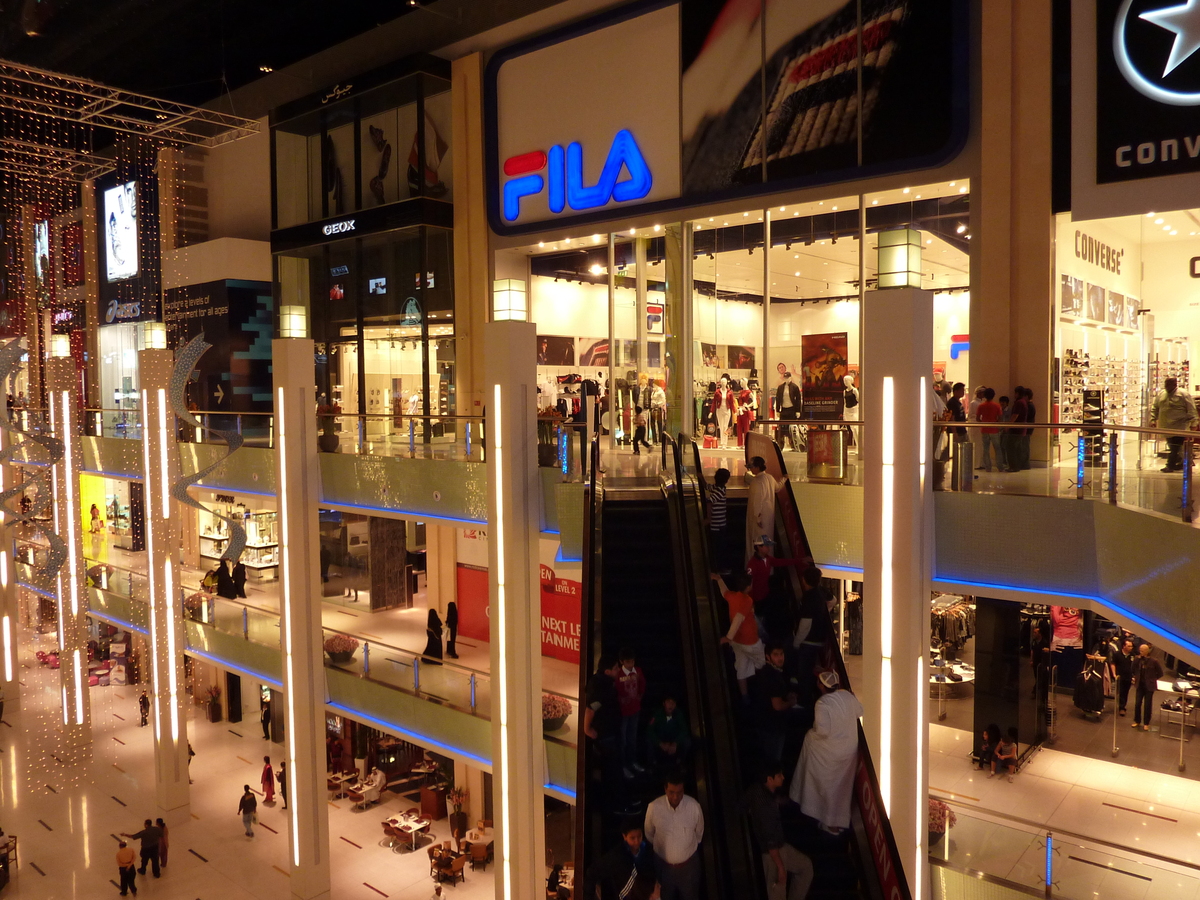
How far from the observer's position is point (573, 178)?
574 inches

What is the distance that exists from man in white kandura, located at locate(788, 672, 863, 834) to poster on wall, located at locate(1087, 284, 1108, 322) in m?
8.35

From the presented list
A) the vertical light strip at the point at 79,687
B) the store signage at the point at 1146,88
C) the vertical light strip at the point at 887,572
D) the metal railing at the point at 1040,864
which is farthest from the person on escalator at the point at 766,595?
the vertical light strip at the point at 79,687

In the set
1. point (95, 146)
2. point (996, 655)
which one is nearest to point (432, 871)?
point (996, 655)

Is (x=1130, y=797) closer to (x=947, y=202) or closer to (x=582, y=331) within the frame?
(x=947, y=202)

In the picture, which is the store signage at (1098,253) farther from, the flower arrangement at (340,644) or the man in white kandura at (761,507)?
the flower arrangement at (340,644)

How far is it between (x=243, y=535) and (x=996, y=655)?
35.3 ft

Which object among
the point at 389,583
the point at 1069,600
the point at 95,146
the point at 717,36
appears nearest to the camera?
the point at 1069,600

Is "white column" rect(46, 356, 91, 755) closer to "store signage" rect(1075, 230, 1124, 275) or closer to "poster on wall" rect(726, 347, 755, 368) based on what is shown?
"poster on wall" rect(726, 347, 755, 368)

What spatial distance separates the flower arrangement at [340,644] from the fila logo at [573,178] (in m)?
7.88

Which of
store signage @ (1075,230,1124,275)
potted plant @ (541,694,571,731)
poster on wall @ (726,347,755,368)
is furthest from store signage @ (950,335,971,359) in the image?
potted plant @ (541,694,571,731)

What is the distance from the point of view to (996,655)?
1113 cm

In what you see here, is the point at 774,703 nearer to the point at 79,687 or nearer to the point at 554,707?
the point at 554,707

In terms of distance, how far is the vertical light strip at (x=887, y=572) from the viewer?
7547 millimetres

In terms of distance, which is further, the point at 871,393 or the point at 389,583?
the point at 389,583
